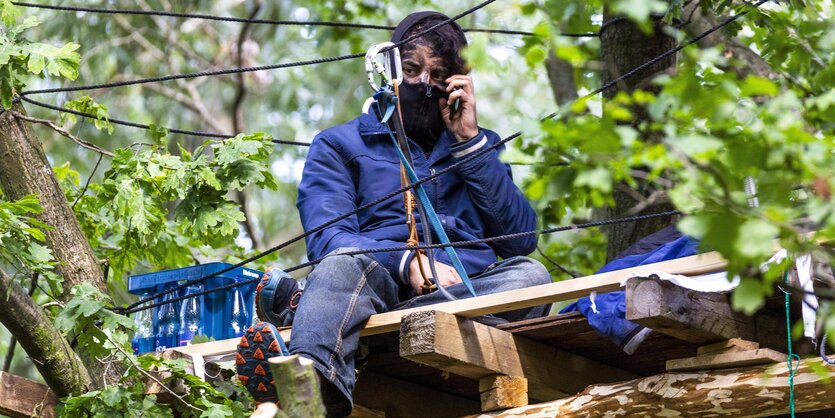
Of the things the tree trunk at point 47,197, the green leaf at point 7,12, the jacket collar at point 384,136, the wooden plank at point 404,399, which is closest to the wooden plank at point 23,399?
the tree trunk at point 47,197

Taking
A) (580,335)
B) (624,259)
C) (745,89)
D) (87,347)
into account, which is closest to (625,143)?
(745,89)

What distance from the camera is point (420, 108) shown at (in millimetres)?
4855

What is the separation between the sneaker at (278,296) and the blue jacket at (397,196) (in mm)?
187

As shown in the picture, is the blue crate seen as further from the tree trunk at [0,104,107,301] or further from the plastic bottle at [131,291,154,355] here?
the tree trunk at [0,104,107,301]

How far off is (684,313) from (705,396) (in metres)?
0.31

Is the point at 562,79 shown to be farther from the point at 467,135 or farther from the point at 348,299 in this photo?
the point at 348,299

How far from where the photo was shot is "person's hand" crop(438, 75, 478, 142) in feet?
15.4

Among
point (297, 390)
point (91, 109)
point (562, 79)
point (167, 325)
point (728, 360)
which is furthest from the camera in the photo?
point (562, 79)

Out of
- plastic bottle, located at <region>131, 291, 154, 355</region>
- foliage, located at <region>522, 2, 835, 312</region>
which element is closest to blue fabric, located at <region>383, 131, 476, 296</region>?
plastic bottle, located at <region>131, 291, 154, 355</region>

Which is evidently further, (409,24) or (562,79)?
(562,79)

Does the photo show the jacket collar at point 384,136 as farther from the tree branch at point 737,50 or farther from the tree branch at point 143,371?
Result: the tree branch at point 737,50

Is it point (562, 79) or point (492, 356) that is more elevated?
point (562, 79)

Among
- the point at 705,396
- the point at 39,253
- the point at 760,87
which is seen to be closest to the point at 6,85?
the point at 39,253

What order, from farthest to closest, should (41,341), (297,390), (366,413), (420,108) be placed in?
(366,413) → (420,108) → (41,341) → (297,390)
